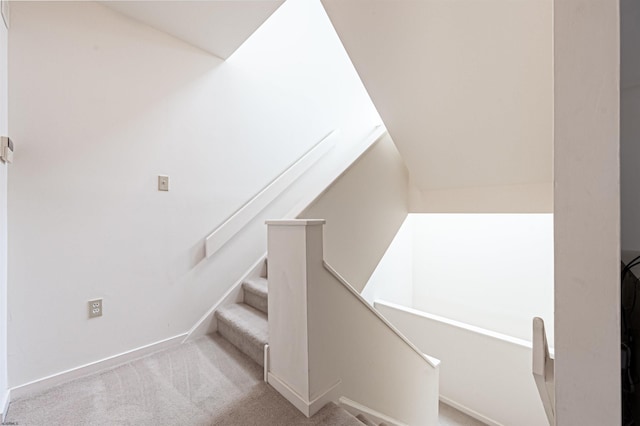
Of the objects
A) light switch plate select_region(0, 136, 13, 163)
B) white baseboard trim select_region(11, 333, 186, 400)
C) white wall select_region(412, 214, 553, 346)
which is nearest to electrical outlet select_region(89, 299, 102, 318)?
white baseboard trim select_region(11, 333, 186, 400)

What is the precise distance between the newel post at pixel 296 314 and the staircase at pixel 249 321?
10.4 inches

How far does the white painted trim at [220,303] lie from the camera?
6.75 feet

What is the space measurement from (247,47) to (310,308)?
2327mm

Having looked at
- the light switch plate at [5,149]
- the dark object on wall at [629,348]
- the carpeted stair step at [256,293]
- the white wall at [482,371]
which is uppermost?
the light switch plate at [5,149]

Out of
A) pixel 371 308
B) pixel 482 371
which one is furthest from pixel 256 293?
pixel 482 371

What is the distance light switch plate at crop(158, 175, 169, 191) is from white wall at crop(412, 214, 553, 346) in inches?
151

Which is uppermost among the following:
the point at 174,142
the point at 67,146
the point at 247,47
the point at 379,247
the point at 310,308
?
the point at 247,47

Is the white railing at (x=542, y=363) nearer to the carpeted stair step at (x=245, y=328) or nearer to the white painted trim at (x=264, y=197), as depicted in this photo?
the carpeted stair step at (x=245, y=328)

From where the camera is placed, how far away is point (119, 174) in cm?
175

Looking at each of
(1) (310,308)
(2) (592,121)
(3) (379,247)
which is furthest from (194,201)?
(2) (592,121)

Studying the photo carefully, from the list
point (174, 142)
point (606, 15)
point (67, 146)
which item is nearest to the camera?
point (606, 15)

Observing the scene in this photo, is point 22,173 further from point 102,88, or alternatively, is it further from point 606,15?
point 606,15

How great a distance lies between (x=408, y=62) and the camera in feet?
5.41

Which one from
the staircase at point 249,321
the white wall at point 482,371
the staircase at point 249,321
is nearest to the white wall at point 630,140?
the staircase at point 249,321
